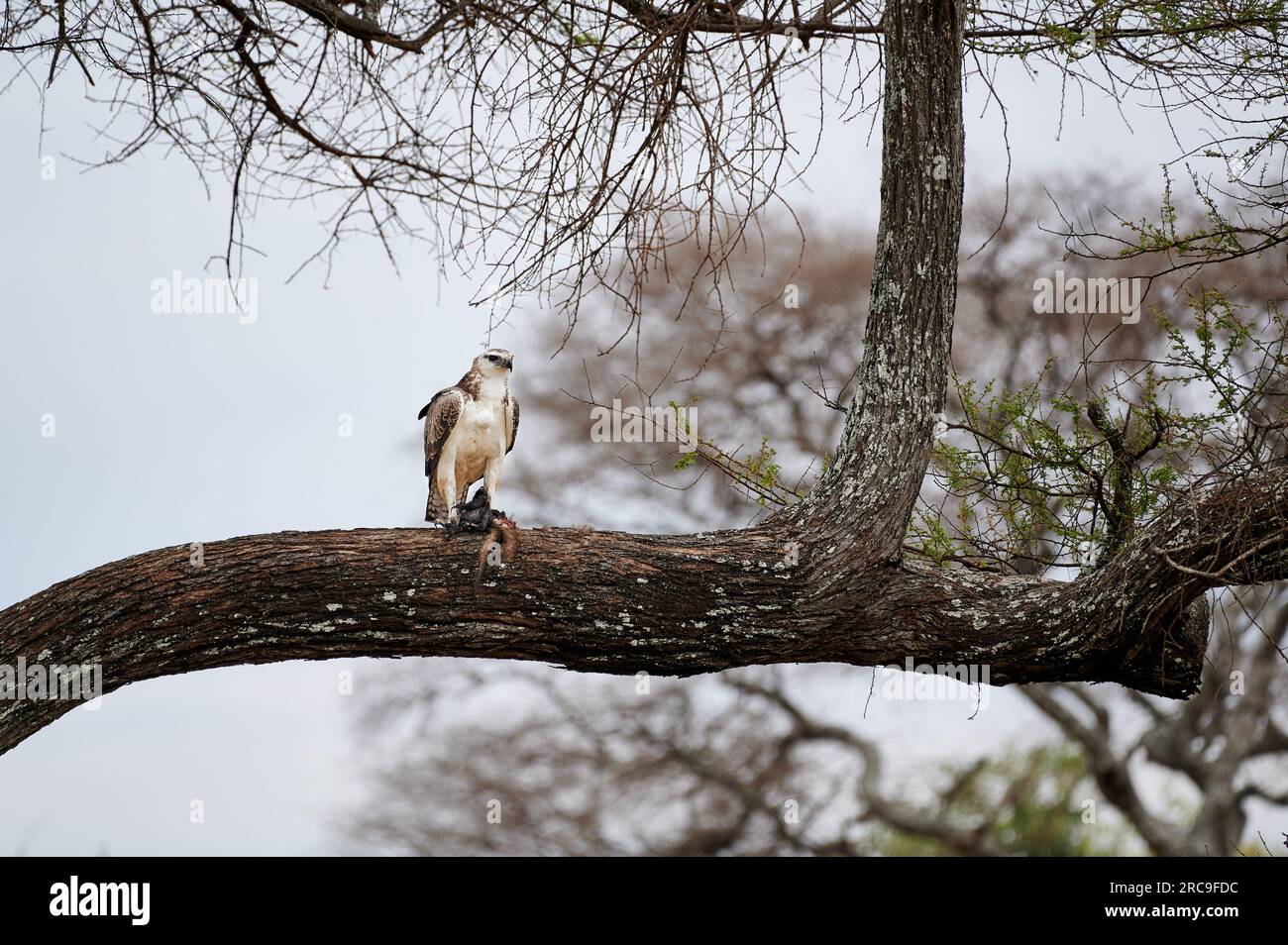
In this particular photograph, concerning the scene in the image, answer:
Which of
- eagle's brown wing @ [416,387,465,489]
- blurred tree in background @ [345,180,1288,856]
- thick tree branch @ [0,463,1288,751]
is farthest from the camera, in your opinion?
blurred tree in background @ [345,180,1288,856]

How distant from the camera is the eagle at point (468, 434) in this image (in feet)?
12.0

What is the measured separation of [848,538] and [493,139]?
183 centimetres

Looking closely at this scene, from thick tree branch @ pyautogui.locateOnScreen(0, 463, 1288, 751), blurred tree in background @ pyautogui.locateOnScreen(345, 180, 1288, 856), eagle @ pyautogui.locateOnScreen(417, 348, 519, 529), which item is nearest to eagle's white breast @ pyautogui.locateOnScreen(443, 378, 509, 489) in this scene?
eagle @ pyautogui.locateOnScreen(417, 348, 519, 529)

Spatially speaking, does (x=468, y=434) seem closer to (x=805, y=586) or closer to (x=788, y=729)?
(x=805, y=586)

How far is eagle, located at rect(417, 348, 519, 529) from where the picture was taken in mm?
3670

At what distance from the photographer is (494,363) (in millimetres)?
3793

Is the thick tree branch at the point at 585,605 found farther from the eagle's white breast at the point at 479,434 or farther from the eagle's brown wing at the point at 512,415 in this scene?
the eagle's brown wing at the point at 512,415

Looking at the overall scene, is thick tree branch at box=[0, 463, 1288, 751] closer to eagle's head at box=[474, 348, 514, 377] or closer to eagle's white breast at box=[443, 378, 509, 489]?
eagle's white breast at box=[443, 378, 509, 489]

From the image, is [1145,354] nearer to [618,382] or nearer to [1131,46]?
[618,382]

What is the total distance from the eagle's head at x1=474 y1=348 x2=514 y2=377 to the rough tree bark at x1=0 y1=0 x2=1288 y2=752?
0.67 metres

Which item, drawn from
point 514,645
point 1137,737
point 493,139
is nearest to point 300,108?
point 493,139

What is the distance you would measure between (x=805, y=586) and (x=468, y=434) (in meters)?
1.08

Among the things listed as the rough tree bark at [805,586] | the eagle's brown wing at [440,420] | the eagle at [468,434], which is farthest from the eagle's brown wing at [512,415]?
the rough tree bark at [805,586]
